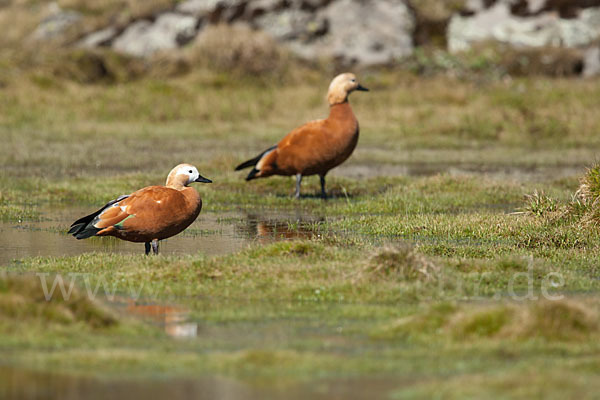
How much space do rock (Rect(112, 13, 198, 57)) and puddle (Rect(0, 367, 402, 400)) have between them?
120 feet

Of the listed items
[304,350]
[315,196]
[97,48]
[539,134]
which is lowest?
[304,350]

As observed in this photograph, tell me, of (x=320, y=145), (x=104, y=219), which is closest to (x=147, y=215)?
(x=104, y=219)

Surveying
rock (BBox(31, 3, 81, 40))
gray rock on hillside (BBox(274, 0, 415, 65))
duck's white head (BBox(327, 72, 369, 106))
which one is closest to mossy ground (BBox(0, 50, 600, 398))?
duck's white head (BBox(327, 72, 369, 106))

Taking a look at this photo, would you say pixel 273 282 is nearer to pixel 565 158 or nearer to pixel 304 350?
pixel 304 350

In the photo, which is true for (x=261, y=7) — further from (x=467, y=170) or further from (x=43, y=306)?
(x=43, y=306)

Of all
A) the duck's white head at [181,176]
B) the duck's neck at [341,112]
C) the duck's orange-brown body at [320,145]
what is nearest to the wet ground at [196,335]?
the duck's white head at [181,176]

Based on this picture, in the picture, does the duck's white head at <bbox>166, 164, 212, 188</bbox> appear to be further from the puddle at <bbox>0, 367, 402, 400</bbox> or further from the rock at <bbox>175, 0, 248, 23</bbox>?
the rock at <bbox>175, 0, 248, 23</bbox>

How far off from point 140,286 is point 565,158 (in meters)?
18.6

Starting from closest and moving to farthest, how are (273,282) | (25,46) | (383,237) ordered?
(273,282) < (383,237) < (25,46)

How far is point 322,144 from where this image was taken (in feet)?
58.4

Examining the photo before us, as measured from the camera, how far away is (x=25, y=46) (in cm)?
4669

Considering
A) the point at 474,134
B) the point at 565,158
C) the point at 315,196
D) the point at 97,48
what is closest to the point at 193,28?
the point at 97,48

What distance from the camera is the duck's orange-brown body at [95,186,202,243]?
1130 cm

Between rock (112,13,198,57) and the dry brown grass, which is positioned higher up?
rock (112,13,198,57)
